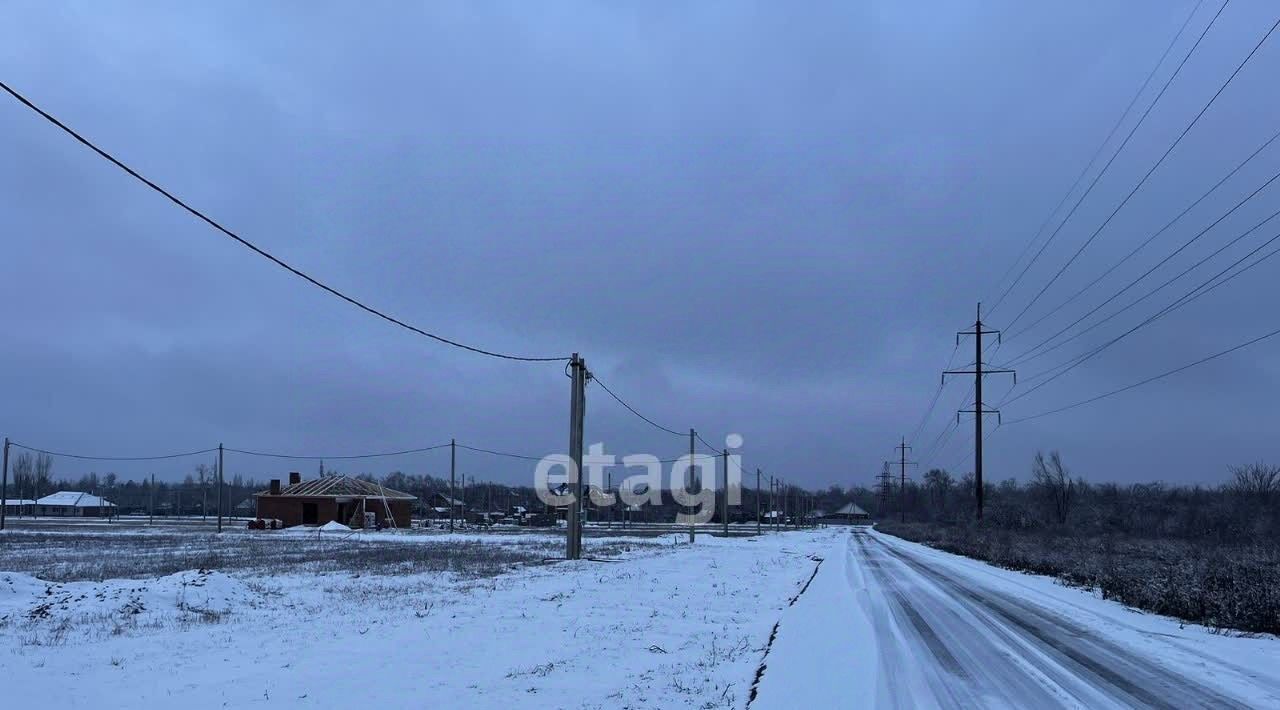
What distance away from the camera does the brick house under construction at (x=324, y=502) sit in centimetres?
7494

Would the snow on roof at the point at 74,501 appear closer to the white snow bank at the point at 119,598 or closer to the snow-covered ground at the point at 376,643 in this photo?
the white snow bank at the point at 119,598

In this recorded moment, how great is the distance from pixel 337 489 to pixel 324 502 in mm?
1627

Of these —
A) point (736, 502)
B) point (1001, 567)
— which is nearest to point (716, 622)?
point (1001, 567)

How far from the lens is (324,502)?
75125 mm

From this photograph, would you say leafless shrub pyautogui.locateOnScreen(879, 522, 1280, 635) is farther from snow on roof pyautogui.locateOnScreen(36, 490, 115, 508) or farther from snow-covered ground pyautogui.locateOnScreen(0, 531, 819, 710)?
snow on roof pyautogui.locateOnScreen(36, 490, 115, 508)

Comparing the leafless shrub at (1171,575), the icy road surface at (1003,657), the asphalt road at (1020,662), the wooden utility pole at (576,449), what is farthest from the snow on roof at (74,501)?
the asphalt road at (1020,662)

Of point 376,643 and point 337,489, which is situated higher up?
point 376,643

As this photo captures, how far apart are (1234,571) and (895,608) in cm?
808

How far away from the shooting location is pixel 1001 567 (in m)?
32.0

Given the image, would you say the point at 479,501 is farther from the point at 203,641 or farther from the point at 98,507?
the point at 203,641

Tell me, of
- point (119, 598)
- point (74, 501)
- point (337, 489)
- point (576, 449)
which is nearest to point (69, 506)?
point (74, 501)

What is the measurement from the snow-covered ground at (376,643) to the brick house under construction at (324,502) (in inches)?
2266

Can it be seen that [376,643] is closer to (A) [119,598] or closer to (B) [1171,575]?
(A) [119,598]

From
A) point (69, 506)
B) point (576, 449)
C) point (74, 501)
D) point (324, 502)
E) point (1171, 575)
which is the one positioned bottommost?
point (69, 506)
